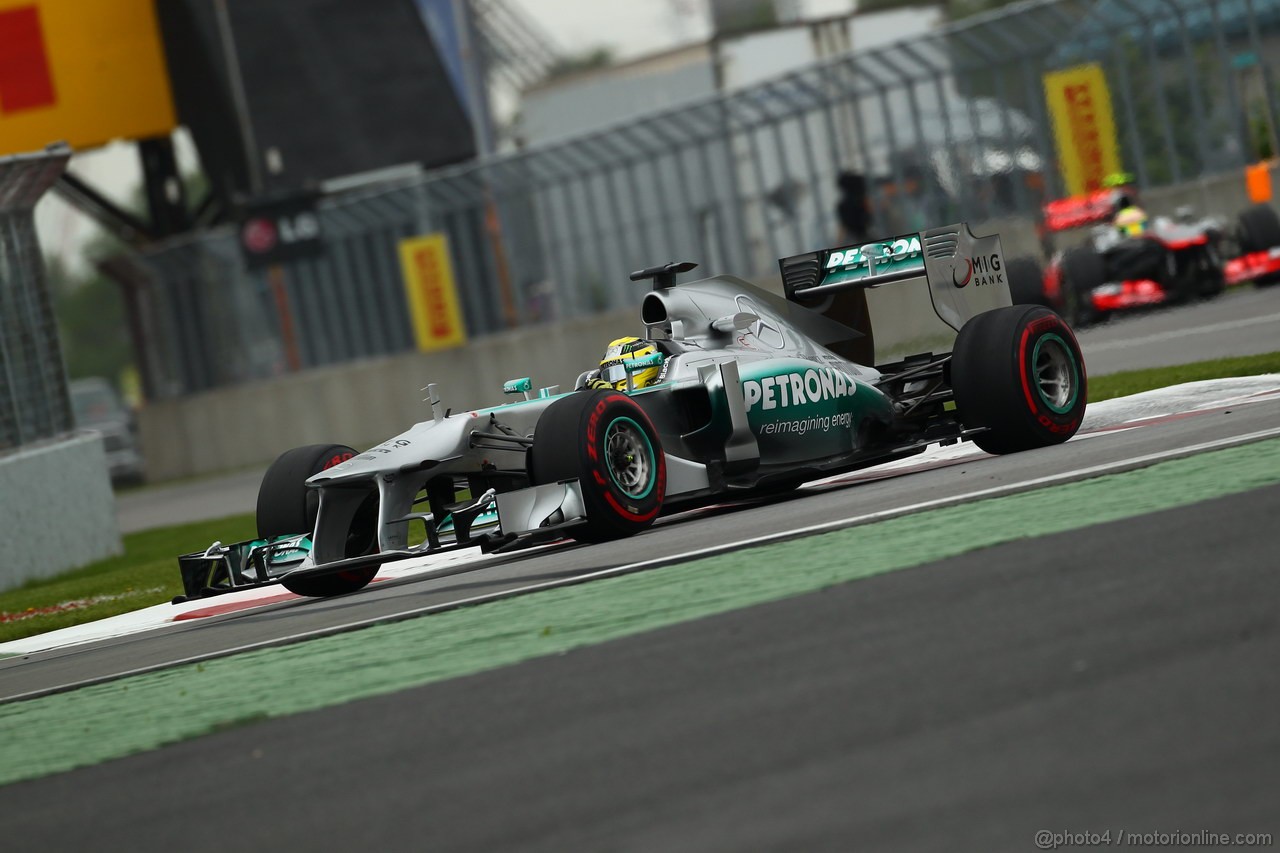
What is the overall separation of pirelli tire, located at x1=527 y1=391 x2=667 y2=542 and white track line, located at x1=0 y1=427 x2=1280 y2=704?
99 cm

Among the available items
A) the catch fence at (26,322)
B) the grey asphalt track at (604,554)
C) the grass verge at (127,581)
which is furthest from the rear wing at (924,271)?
the catch fence at (26,322)

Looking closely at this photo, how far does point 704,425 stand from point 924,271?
6.15 ft

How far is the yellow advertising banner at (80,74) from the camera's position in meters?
34.1

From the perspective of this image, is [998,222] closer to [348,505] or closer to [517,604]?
[348,505]

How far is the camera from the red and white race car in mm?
23141

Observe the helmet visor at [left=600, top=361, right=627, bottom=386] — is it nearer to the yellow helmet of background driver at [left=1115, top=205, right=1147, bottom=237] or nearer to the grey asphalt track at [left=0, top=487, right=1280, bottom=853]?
the grey asphalt track at [left=0, top=487, right=1280, bottom=853]

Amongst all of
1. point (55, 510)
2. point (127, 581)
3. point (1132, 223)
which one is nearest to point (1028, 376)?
point (127, 581)

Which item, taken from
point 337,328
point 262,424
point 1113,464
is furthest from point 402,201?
point 1113,464

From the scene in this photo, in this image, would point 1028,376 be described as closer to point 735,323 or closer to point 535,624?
point 735,323

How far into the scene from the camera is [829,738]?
478cm

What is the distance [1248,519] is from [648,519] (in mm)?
4009

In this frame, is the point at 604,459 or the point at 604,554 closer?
the point at 604,554

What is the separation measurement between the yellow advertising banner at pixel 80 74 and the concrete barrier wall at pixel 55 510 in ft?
57.5

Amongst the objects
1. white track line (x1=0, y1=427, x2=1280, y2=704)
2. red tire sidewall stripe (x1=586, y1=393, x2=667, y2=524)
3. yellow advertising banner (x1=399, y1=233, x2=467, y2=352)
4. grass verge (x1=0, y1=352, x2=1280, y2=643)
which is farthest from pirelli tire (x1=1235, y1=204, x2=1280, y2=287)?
red tire sidewall stripe (x1=586, y1=393, x2=667, y2=524)
